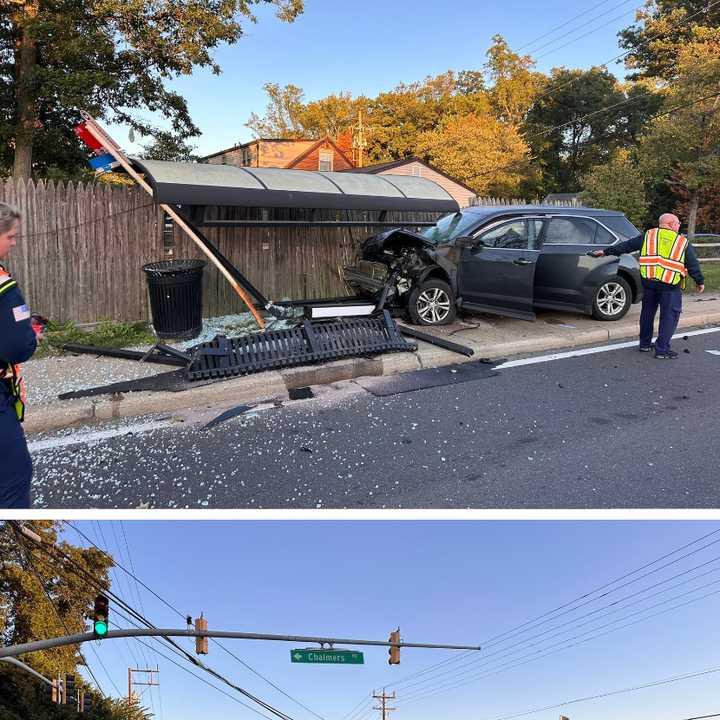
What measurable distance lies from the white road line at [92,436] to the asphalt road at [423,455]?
27 mm

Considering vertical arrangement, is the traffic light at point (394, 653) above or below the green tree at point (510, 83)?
below

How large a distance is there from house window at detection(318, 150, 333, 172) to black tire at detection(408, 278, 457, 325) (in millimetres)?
37624

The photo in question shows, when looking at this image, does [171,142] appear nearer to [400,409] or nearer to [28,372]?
[28,372]

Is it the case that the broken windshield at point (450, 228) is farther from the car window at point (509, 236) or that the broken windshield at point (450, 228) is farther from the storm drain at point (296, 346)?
the storm drain at point (296, 346)

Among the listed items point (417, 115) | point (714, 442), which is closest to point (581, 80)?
point (417, 115)

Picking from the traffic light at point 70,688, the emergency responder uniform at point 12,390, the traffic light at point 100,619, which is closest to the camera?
the emergency responder uniform at point 12,390

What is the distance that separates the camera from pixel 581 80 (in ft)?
194

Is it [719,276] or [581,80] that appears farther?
[581,80]

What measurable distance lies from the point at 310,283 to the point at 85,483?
742cm

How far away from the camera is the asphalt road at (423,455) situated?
4.90m

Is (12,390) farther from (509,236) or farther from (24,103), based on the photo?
(24,103)

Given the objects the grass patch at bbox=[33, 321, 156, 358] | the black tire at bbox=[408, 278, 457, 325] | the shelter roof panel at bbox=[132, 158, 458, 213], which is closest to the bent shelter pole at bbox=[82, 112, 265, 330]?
the shelter roof panel at bbox=[132, 158, 458, 213]

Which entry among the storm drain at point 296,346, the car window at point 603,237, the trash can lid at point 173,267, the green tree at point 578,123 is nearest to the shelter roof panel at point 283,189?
the trash can lid at point 173,267

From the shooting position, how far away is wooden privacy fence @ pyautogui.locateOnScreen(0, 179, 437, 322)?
9.31m
